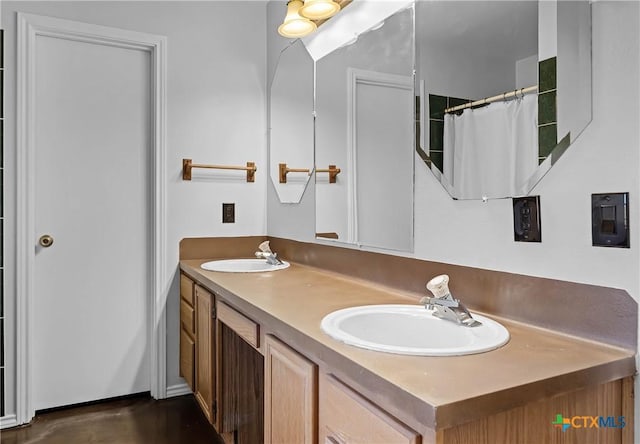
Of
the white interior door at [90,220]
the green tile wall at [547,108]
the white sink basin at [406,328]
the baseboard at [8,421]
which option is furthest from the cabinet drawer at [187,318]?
the green tile wall at [547,108]

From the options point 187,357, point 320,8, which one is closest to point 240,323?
point 187,357

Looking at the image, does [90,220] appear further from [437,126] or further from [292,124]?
[437,126]

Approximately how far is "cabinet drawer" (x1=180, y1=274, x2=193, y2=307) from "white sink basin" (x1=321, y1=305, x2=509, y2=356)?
1.22m

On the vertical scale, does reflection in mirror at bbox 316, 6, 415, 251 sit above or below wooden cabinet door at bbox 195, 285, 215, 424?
above

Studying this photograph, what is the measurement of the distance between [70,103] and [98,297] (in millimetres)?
1025

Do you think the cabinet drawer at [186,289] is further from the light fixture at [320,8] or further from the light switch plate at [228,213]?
the light fixture at [320,8]

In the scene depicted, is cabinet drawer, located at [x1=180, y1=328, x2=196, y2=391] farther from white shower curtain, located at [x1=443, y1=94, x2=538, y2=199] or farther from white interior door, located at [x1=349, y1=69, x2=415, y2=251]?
white shower curtain, located at [x1=443, y1=94, x2=538, y2=199]

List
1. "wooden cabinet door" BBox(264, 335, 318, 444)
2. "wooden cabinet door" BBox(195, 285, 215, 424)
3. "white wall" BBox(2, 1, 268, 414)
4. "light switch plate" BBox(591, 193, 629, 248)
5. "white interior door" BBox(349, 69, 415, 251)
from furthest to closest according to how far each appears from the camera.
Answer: "white wall" BBox(2, 1, 268, 414)
"wooden cabinet door" BBox(195, 285, 215, 424)
"white interior door" BBox(349, 69, 415, 251)
"wooden cabinet door" BBox(264, 335, 318, 444)
"light switch plate" BBox(591, 193, 629, 248)

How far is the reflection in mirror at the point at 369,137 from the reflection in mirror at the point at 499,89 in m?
0.09

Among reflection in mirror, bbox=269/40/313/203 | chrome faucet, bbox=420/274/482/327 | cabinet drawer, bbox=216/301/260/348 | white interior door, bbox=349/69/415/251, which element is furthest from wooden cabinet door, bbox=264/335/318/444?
reflection in mirror, bbox=269/40/313/203

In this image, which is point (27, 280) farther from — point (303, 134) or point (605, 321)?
point (605, 321)

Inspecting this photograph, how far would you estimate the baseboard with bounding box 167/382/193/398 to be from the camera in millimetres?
2562

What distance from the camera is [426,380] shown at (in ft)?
2.67

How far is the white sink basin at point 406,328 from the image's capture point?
1.13 metres
